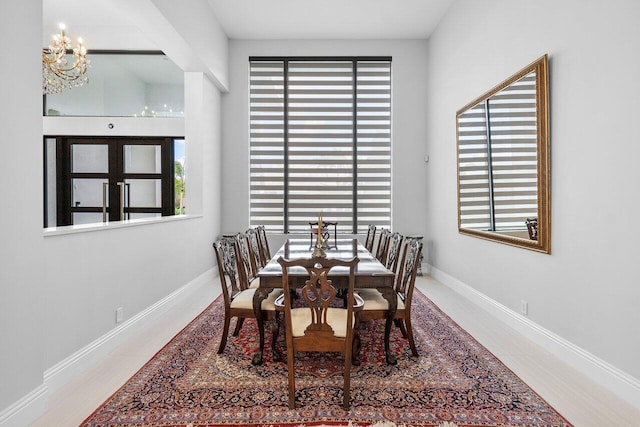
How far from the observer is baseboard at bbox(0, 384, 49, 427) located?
176cm

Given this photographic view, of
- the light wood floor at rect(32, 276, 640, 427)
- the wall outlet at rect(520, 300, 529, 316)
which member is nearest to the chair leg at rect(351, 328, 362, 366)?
the light wood floor at rect(32, 276, 640, 427)

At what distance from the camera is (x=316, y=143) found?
240 inches

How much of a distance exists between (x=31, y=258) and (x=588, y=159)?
357 cm

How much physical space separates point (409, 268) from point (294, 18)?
4.33m

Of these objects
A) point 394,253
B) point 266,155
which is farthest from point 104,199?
point 394,253

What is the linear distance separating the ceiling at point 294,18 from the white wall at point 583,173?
4.96 feet

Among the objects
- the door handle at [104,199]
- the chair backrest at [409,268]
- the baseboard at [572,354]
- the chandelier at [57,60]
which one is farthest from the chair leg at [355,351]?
the door handle at [104,199]

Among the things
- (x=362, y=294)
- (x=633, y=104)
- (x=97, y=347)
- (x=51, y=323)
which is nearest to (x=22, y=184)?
(x=51, y=323)

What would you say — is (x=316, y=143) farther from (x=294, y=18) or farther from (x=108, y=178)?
(x=108, y=178)

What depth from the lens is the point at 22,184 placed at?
1.90 m

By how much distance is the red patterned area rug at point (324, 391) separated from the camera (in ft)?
6.41

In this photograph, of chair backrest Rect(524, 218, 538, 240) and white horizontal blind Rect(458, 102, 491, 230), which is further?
white horizontal blind Rect(458, 102, 491, 230)

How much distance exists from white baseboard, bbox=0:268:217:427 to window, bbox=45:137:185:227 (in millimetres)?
2295

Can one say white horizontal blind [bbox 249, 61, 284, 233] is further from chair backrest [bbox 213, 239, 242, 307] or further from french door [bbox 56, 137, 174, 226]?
chair backrest [bbox 213, 239, 242, 307]
